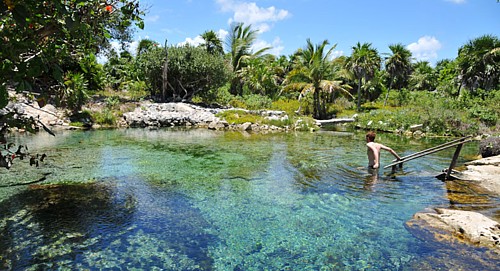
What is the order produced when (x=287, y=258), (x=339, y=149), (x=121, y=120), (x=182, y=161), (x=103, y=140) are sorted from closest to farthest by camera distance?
(x=287, y=258)
(x=182, y=161)
(x=339, y=149)
(x=103, y=140)
(x=121, y=120)

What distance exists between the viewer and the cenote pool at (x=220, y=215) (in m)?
5.32

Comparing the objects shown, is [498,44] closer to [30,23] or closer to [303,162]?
[303,162]

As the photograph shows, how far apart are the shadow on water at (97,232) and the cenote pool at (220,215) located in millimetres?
20

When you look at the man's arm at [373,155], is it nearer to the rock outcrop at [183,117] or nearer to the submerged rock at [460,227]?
the submerged rock at [460,227]

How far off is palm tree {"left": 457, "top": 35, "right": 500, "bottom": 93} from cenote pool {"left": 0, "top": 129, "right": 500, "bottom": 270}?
27.2m

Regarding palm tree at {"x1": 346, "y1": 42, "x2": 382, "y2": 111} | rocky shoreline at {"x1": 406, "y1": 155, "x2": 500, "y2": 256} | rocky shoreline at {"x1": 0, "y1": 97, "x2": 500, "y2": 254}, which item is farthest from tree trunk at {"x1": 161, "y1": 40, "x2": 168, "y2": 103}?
rocky shoreline at {"x1": 406, "y1": 155, "x2": 500, "y2": 256}

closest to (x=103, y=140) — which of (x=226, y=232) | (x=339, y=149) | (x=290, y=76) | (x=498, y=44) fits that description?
(x=339, y=149)

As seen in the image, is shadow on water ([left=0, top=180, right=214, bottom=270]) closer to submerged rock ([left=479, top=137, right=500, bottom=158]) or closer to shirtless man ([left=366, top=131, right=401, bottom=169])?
shirtless man ([left=366, top=131, right=401, bottom=169])

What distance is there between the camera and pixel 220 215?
732 centimetres

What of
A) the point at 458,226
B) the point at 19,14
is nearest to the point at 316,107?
the point at 458,226

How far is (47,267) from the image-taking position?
491 centimetres

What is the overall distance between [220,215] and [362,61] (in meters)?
36.2

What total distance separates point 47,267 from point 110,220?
1914mm

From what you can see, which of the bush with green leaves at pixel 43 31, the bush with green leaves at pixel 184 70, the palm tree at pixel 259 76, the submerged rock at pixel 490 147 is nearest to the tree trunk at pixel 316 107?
the palm tree at pixel 259 76
